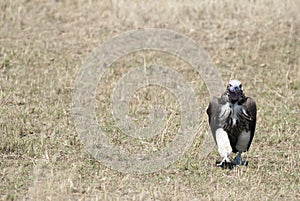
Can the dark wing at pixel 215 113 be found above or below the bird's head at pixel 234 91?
below

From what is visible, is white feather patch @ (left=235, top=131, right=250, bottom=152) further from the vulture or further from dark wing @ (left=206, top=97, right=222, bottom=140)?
dark wing @ (left=206, top=97, right=222, bottom=140)

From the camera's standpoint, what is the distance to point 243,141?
7.02 m

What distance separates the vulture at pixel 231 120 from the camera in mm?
6832

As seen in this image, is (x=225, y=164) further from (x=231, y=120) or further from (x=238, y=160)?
(x=231, y=120)

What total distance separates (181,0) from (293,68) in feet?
8.90

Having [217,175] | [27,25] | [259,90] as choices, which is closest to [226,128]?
[217,175]

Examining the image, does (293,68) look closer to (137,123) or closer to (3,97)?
(137,123)

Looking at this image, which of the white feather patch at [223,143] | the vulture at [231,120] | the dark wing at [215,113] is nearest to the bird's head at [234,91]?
the vulture at [231,120]

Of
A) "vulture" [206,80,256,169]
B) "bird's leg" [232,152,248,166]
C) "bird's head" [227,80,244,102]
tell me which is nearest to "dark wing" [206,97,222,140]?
"vulture" [206,80,256,169]

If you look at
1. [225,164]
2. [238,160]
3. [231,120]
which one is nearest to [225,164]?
[225,164]

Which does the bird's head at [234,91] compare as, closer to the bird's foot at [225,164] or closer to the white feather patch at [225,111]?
the white feather patch at [225,111]

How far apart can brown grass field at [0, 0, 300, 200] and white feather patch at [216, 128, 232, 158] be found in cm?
18

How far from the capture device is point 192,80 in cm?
1064

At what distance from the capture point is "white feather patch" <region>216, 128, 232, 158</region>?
22.6 feet
